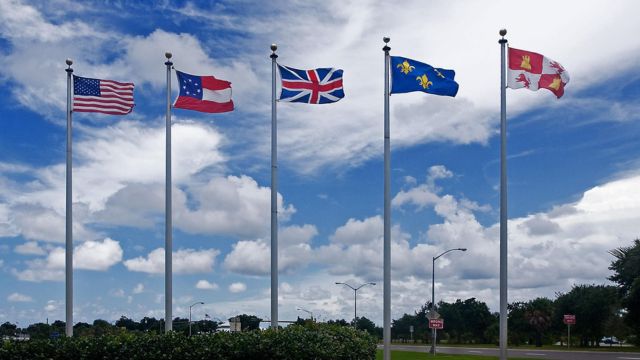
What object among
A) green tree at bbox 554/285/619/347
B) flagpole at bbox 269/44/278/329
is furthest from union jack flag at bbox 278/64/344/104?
green tree at bbox 554/285/619/347

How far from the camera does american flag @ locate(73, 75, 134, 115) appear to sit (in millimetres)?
25562

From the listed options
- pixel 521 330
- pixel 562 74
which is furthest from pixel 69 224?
pixel 521 330

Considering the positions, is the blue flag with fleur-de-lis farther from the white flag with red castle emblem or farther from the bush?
the bush

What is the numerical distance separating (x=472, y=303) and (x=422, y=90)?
109m

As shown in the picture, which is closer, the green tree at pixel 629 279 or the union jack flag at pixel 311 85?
the union jack flag at pixel 311 85

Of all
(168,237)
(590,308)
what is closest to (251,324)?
(168,237)

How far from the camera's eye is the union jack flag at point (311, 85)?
2508cm

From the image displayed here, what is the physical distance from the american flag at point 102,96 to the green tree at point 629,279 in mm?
48002

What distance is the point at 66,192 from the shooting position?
85.0 ft

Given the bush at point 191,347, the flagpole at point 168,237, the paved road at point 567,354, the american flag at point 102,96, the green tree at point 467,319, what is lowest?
the green tree at point 467,319

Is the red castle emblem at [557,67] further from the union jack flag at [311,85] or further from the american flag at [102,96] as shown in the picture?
the american flag at [102,96]

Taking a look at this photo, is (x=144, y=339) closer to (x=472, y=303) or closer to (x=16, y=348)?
(x=16, y=348)

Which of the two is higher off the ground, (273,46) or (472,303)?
(273,46)

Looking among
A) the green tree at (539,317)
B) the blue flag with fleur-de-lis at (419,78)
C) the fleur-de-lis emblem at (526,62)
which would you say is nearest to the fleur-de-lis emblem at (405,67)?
the blue flag with fleur-de-lis at (419,78)
